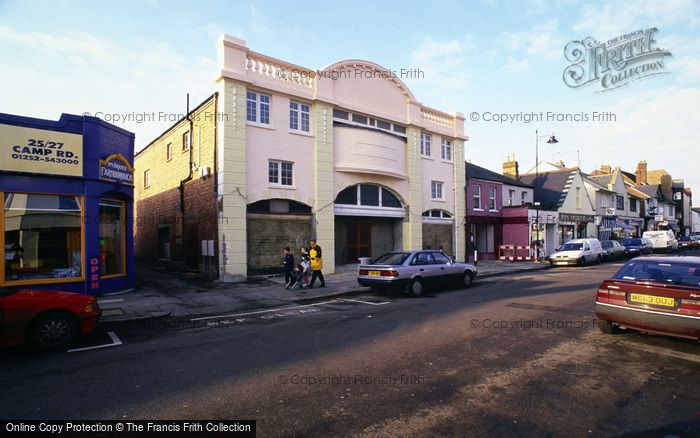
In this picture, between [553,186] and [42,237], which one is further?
[553,186]

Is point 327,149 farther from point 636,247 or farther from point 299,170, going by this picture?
point 636,247

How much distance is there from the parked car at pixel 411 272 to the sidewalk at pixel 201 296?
114 cm

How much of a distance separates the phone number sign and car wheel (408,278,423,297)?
10803 mm

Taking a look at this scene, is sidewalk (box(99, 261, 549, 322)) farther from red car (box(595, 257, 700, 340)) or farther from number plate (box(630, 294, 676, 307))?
number plate (box(630, 294, 676, 307))

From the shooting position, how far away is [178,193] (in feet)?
66.9

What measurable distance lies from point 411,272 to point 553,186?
28.1 metres

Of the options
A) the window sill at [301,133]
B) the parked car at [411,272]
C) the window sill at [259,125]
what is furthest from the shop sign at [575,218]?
the window sill at [259,125]

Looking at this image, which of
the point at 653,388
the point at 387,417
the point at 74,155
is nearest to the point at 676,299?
the point at 653,388

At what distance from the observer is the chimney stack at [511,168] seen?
3444 cm

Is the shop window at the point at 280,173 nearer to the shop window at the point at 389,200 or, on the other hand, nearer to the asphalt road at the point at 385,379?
the shop window at the point at 389,200

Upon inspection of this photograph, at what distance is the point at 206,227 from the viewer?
16.7m

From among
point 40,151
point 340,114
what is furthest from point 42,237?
point 340,114

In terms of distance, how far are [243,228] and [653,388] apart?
44.8 ft

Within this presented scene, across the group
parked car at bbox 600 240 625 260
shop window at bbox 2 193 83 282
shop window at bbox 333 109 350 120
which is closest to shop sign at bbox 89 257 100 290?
shop window at bbox 2 193 83 282
